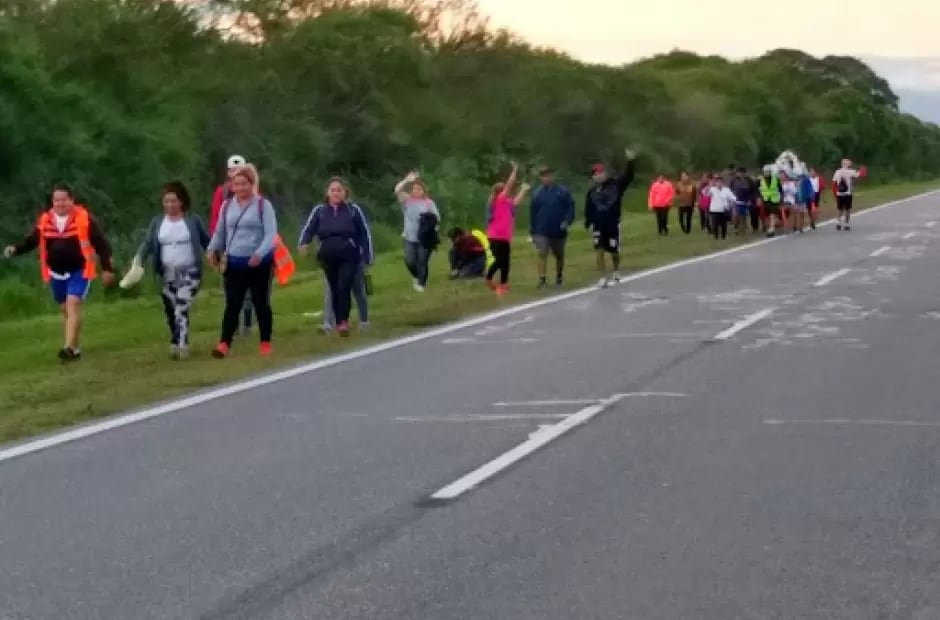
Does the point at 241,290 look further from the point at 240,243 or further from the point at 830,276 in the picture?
the point at 830,276

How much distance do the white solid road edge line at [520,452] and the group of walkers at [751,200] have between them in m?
26.2

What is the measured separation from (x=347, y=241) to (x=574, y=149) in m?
53.1

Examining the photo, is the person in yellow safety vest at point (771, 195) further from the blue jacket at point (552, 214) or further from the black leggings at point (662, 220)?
the blue jacket at point (552, 214)

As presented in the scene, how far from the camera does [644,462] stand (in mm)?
10055

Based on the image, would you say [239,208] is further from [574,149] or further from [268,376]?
[574,149]

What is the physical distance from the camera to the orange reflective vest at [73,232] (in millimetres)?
15945

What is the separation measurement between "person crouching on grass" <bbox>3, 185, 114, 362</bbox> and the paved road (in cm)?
264

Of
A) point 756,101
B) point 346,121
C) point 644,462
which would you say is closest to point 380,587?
point 644,462

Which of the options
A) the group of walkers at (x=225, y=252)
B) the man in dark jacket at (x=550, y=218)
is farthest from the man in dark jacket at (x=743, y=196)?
the group of walkers at (x=225, y=252)

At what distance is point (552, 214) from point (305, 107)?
74.9 feet

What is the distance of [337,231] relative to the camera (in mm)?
17828

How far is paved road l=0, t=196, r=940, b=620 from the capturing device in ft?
23.1

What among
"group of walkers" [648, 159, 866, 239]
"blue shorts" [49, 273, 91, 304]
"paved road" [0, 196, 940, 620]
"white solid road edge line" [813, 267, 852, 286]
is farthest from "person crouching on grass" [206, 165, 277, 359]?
"group of walkers" [648, 159, 866, 239]

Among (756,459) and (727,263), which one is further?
(727,263)
